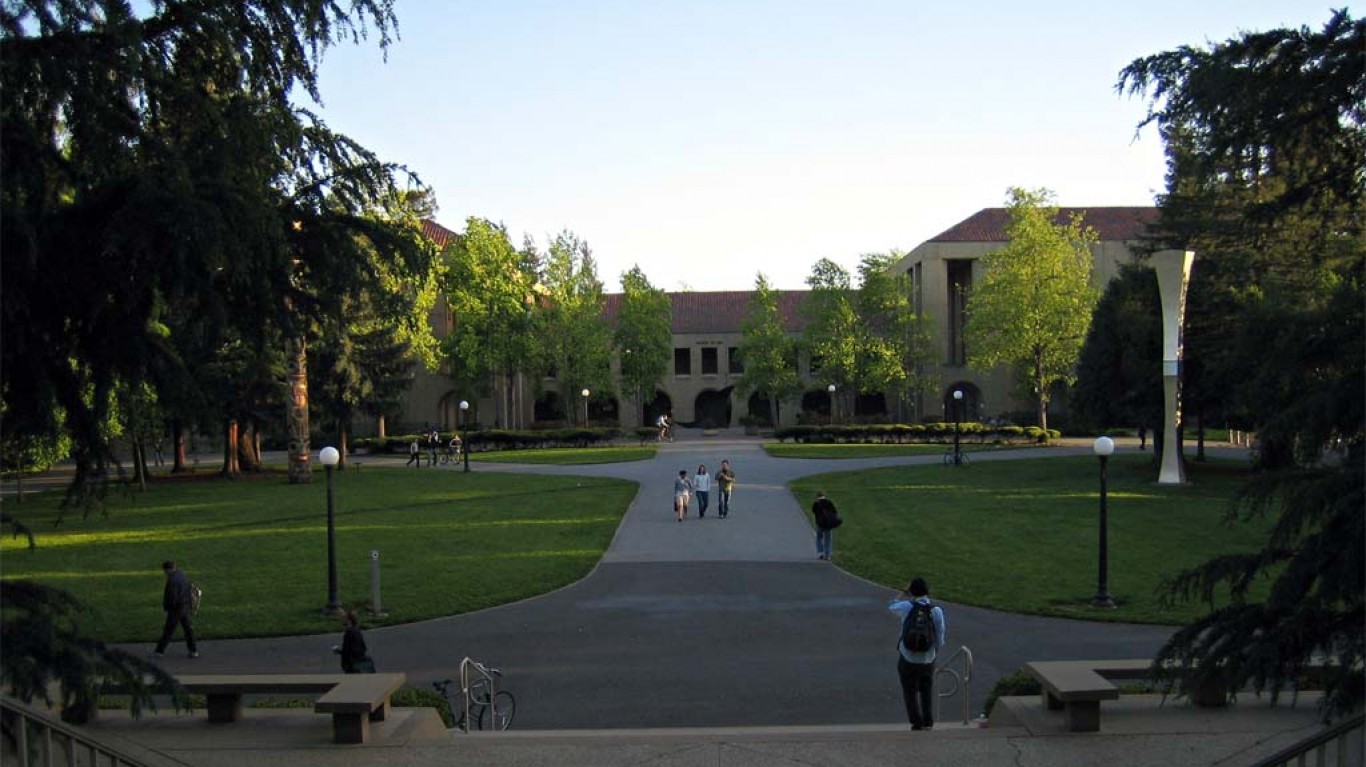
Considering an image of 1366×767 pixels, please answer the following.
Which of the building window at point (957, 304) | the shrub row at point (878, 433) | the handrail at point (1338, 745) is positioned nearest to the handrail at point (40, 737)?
the handrail at point (1338, 745)

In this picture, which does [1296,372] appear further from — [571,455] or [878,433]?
[878,433]

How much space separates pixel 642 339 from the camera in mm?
69125

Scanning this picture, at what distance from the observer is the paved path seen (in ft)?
36.7

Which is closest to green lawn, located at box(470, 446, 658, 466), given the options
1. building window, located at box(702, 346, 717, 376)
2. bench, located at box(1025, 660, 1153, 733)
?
building window, located at box(702, 346, 717, 376)

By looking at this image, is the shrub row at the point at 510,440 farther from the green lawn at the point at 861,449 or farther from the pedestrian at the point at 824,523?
the pedestrian at the point at 824,523

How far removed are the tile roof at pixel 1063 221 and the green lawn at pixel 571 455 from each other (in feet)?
91.4

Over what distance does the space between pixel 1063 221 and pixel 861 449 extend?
30924mm

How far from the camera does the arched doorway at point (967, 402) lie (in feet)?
227

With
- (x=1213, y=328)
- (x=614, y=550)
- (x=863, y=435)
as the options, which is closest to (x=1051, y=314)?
(x=863, y=435)

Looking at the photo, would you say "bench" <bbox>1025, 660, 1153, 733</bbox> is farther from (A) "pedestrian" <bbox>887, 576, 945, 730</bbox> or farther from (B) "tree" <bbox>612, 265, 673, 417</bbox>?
(B) "tree" <bbox>612, 265, 673, 417</bbox>

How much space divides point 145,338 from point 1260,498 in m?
7.81

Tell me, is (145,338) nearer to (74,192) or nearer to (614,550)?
(74,192)

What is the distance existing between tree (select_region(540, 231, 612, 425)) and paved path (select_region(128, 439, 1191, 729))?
4447 centimetres

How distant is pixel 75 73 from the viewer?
754 centimetres
